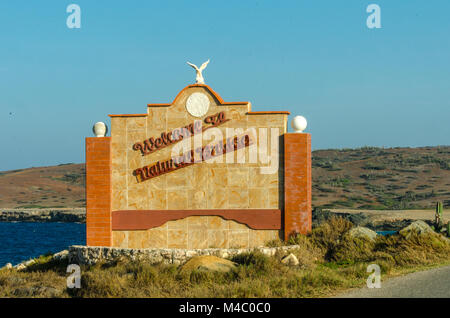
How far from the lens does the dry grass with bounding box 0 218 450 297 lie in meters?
13.5

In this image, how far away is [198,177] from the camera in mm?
19828

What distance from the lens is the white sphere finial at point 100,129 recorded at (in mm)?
20375

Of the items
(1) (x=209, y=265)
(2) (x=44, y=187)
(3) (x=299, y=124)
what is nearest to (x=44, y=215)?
(2) (x=44, y=187)

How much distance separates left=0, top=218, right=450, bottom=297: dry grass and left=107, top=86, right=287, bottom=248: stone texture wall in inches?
70.4

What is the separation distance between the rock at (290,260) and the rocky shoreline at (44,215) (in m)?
58.1

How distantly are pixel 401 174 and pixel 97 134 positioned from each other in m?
65.4

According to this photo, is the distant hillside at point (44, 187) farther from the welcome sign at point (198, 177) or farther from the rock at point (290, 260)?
the rock at point (290, 260)

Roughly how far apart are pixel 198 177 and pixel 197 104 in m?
2.52

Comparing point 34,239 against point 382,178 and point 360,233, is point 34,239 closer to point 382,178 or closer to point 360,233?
point 360,233

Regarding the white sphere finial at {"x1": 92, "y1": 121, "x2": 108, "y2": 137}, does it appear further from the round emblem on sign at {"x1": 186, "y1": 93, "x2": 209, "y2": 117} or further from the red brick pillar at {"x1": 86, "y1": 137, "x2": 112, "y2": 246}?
the round emblem on sign at {"x1": 186, "y1": 93, "x2": 209, "y2": 117}

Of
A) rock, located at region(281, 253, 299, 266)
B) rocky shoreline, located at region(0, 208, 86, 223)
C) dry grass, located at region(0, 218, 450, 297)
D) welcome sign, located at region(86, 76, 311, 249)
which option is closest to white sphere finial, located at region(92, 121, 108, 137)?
welcome sign, located at region(86, 76, 311, 249)

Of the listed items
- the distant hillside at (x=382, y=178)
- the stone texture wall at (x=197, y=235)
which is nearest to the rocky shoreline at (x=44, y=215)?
the distant hillside at (x=382, y=178)
